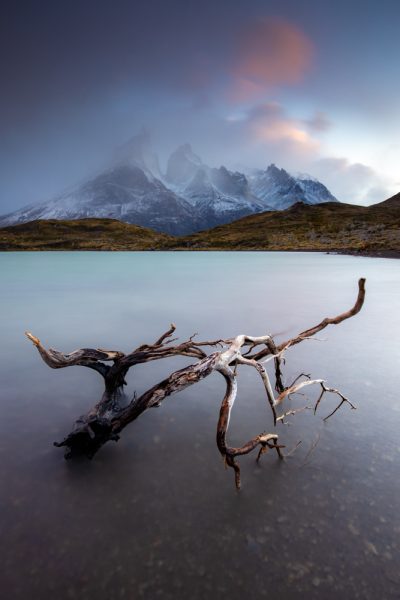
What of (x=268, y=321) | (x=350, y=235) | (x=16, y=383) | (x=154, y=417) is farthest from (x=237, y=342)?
(x=350, y=235)

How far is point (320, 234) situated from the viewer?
138 m

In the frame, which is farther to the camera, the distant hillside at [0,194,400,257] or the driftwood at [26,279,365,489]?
the distant hillside at [0,194,400,257]

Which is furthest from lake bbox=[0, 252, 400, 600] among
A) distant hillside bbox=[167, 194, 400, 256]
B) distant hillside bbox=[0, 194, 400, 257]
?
distant hillside bbox=[0, 194, 400, 257]

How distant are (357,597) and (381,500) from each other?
1525 mm

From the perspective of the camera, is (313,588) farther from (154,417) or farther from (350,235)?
(350,235)

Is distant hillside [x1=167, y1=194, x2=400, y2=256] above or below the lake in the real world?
above

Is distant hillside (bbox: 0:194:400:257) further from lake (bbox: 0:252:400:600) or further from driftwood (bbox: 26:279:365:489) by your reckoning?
driftwood (bbox: 26:279:365:489)

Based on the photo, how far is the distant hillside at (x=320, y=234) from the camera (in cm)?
10438

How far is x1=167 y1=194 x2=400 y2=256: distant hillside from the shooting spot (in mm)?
104381

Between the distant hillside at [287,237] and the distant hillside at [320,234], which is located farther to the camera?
the distant hillside at [287,237]

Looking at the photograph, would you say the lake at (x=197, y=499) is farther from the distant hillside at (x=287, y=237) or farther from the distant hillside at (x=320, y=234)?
the distant hillside at (x=287, y=237)

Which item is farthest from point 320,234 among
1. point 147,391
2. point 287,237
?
point 147,391

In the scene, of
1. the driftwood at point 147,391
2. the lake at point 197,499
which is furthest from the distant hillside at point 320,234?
the driftwood at point 147,391

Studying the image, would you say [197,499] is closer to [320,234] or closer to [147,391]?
[147,391]
